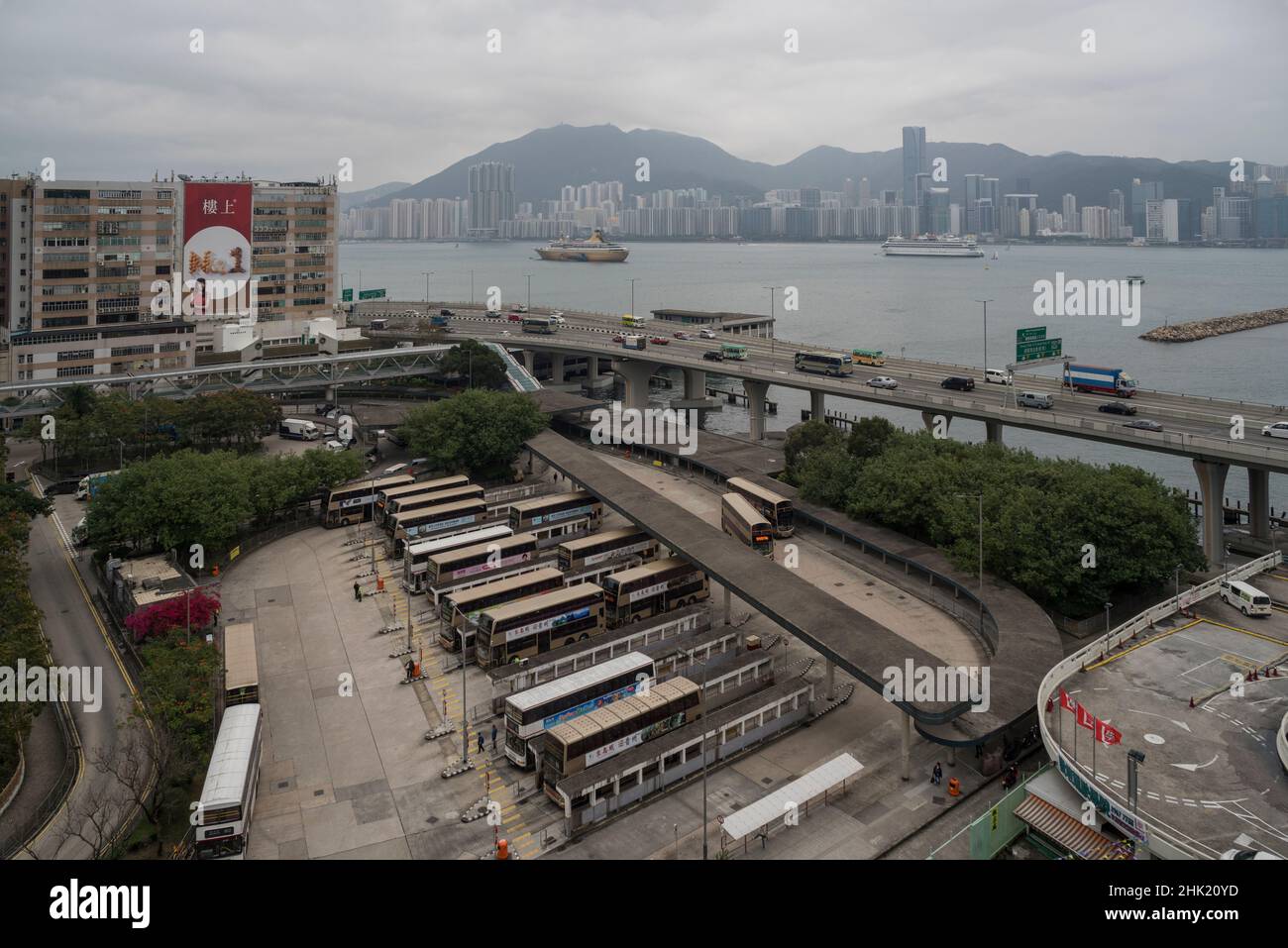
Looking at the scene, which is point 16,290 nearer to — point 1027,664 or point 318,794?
point 318,794

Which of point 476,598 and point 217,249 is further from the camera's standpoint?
point 217,249

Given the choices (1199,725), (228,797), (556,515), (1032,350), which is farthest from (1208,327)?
(228,797)

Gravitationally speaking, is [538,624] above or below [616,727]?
above

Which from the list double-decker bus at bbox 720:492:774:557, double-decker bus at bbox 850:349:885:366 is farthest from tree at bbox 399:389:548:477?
double-decker bus at bbox 850:349:885:366

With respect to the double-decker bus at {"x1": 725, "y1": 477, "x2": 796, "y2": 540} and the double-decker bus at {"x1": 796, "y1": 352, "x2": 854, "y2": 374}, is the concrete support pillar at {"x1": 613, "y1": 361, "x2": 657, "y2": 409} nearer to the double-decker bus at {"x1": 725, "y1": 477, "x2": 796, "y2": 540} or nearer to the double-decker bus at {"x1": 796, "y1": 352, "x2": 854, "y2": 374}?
the double-decker bus at {"x1": 796, "y1": 352, "x2": 854, "y2": 374}

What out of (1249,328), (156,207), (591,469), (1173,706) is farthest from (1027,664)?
(1249,328)

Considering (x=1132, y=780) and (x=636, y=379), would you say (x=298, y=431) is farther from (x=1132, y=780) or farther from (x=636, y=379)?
(x=1132, y=780)
